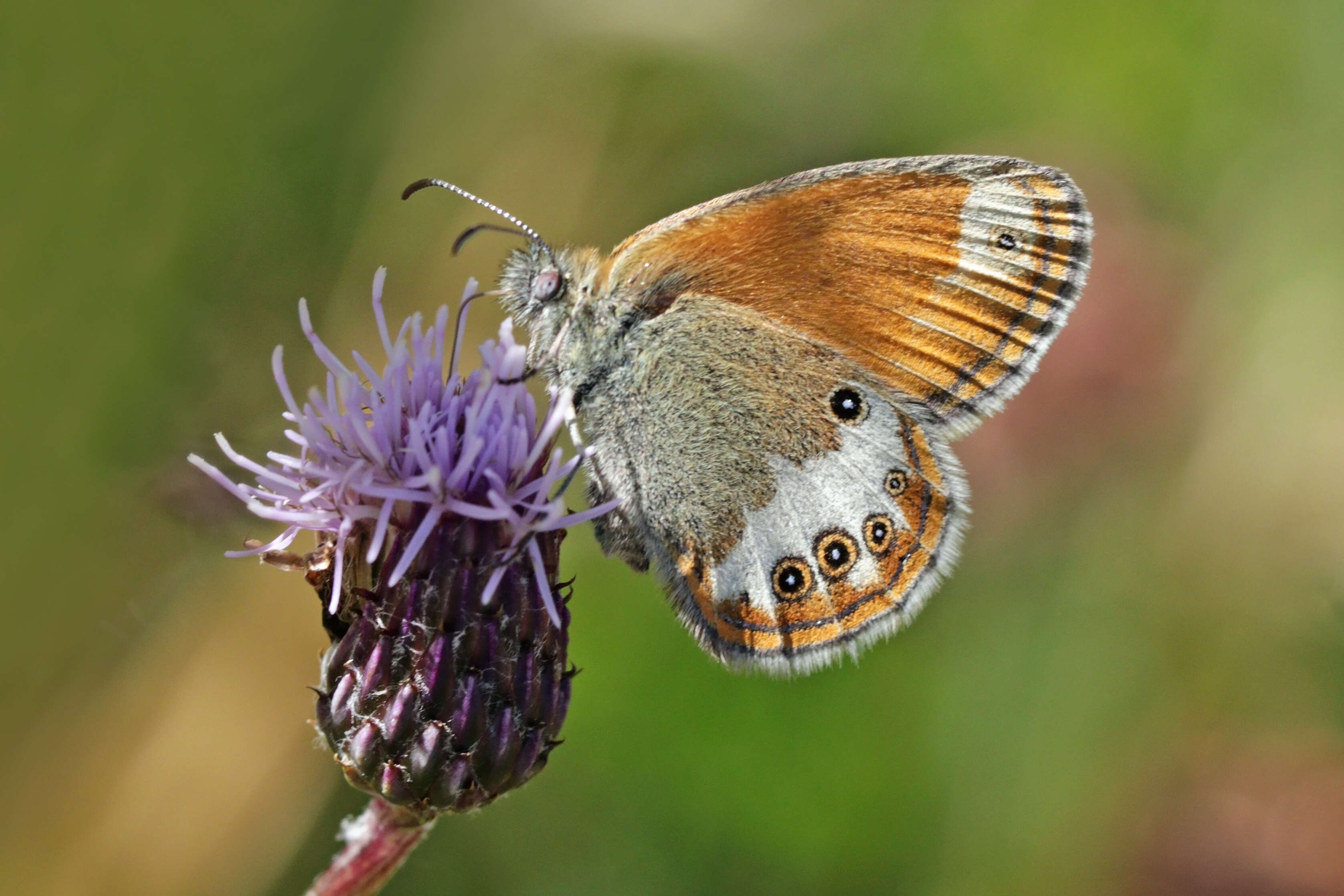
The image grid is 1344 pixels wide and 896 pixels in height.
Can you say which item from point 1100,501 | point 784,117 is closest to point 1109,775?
point 1100,501

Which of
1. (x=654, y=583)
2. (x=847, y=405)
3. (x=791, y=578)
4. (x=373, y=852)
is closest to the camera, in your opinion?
(x=373, y=852)

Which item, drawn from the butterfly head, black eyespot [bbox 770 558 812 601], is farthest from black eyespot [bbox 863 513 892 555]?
the butterfly head

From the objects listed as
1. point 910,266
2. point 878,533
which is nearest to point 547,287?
point 910,266

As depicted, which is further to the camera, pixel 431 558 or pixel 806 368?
pixel 806 368

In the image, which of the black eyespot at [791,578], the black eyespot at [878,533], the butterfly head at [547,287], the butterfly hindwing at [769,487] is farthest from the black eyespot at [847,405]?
the butterfly head at [547,287]

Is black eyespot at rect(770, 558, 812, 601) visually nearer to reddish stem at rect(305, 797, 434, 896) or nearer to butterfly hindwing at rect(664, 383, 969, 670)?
butterfly hindwing at rect(664, 383, 969, 670)

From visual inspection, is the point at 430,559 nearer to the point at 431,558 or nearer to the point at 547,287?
the point at 431,558

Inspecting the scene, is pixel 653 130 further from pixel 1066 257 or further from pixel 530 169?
pixel 1066 257
